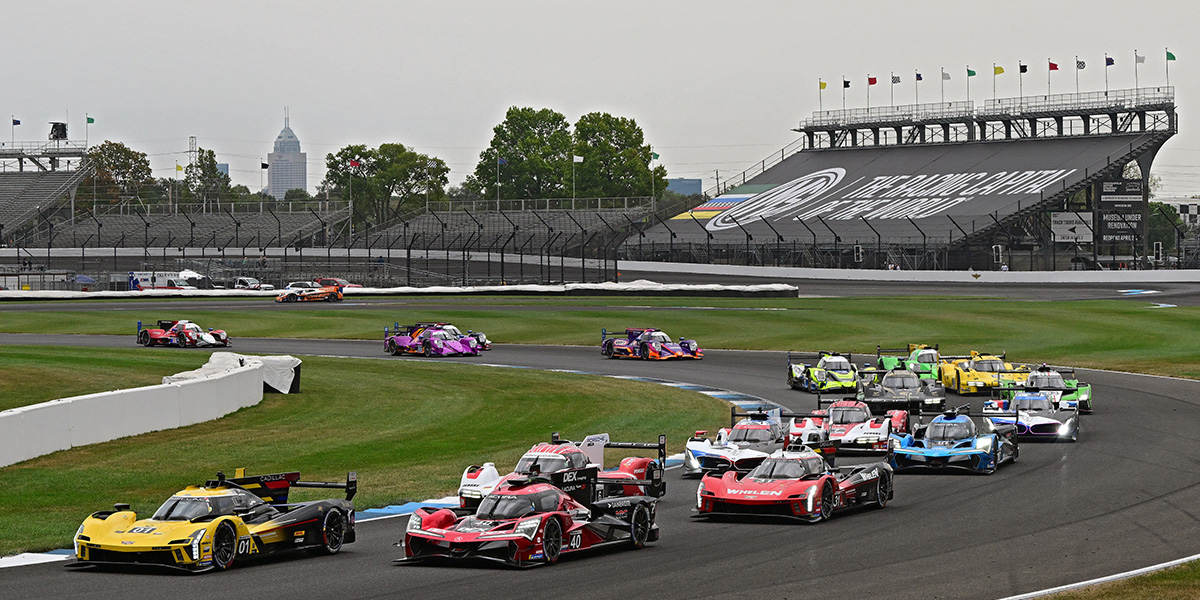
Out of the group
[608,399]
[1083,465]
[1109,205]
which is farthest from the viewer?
[1109,205]

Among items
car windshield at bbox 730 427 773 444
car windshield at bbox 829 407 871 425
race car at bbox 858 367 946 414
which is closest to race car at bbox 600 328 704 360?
race car at bbox 858 367 946 414

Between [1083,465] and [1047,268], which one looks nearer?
[1083,465]

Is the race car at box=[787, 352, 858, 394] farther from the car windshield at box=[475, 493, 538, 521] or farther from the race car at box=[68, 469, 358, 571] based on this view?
the race car at box=[68, 469, 358, 571]

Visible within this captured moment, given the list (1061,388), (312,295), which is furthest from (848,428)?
(312,295)

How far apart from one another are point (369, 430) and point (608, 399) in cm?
799

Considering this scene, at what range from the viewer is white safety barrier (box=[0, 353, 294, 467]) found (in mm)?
21641

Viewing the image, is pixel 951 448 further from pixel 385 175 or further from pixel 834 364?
pixel 385 175

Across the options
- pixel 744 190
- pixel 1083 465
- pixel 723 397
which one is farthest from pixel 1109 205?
pixel 1083 465

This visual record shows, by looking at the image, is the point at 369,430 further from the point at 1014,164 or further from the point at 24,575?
the point at 1014,164

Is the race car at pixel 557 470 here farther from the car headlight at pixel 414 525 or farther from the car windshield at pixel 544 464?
the car headlight at pixel 414 525

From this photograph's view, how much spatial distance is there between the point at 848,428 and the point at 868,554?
949 cm

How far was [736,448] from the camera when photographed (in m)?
21.6

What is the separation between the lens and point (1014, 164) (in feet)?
358

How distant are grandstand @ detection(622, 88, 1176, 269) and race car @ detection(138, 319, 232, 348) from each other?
51104 mm
